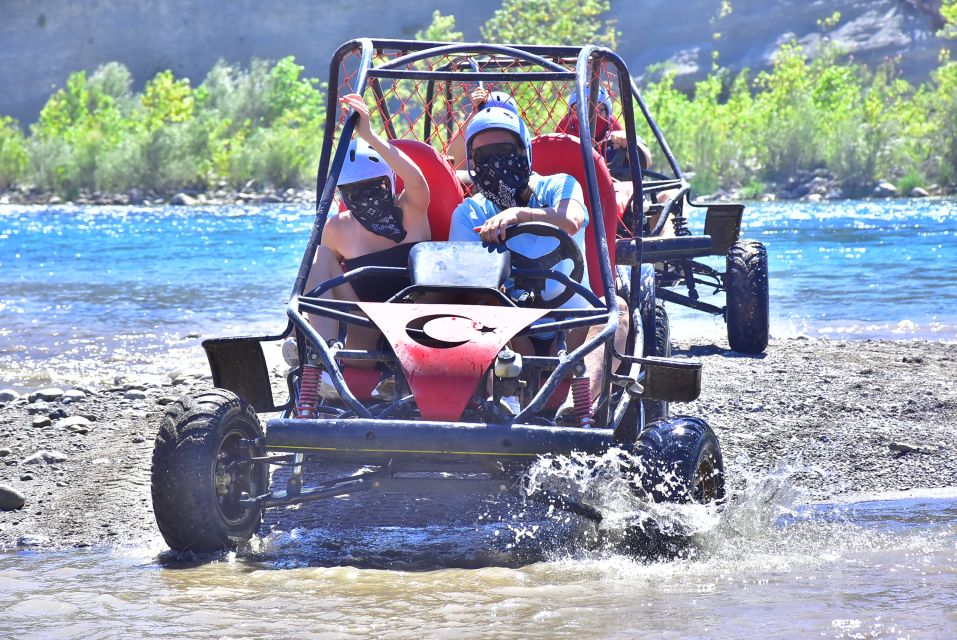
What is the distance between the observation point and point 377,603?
14.2 ft

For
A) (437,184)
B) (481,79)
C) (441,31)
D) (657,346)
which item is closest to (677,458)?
(437,184)

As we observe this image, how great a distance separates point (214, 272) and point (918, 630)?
17611 mm

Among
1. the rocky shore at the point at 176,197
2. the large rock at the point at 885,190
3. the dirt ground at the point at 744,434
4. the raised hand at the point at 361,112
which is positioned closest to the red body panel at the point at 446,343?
the raised hand at the point at 361,112

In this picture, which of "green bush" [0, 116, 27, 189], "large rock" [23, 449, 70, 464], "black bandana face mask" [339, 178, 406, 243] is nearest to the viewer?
"black bandana face mask" [339, 178, 406, 243]

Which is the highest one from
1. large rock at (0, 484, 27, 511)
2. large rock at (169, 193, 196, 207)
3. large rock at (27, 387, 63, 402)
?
large rock at (169, 193, 196, 207)

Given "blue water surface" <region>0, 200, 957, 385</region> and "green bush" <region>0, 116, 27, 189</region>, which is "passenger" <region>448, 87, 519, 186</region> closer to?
"blue water surface" <region>0, 200, 957, 385</region>

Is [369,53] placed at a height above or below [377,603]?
above

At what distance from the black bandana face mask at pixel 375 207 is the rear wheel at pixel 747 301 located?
466cm

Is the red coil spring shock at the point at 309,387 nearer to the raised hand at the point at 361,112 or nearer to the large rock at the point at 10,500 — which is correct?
the raised hand at the point at 361,112

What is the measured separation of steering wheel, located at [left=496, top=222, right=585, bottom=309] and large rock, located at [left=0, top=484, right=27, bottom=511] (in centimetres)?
237

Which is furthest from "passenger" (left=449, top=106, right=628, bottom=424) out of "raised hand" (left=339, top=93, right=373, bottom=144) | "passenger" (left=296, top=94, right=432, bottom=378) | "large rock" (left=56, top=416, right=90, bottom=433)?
"large rock" (left=56, top=416, right=90, bottom=433)

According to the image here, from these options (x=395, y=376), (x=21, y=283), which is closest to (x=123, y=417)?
(x=395, y=376)

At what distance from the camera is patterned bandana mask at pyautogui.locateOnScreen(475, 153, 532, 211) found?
18.6 feet

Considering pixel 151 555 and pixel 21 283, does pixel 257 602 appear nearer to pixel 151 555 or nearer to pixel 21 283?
pixel 151 555
